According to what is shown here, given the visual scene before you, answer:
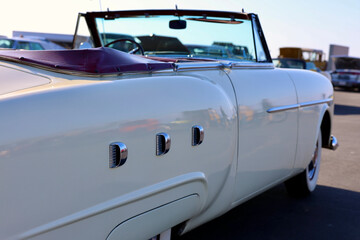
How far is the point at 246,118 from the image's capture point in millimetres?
2510

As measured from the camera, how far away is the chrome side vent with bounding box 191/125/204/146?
2.04 metres

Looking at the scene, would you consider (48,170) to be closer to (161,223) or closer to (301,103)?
(161,223)

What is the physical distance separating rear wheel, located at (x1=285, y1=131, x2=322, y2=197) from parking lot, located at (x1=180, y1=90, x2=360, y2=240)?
0.06m

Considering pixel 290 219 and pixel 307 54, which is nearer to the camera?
pixel 290 219

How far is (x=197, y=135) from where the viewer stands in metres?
2.06

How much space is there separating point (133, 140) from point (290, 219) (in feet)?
6.84

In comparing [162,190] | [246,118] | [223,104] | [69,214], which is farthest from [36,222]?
[246,118]

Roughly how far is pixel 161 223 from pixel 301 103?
1.65 metres

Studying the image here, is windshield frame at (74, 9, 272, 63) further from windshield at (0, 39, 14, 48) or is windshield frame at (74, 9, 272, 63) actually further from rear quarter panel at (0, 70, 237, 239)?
windshield at (0, 39, 14, 48)

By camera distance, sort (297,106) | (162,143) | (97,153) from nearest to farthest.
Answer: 1. (97,153)
2. (162,143)
3. (297,106)

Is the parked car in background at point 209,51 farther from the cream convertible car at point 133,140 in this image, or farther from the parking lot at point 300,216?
the parking lot at point 300,216

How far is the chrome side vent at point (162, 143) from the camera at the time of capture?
1.83 m

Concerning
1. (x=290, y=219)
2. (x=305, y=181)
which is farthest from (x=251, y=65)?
(x=305, y=181)

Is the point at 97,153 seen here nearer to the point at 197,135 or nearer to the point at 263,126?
the point at 197,135
